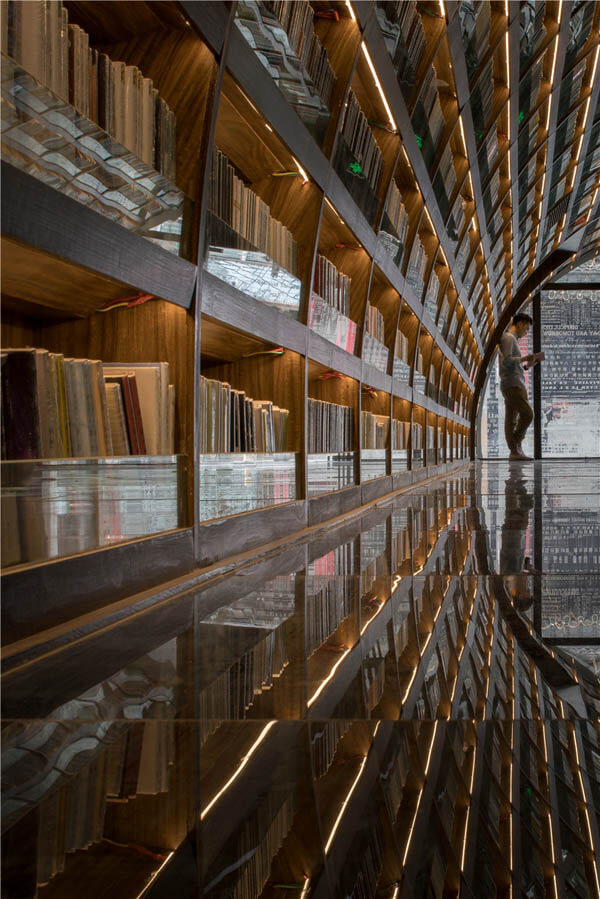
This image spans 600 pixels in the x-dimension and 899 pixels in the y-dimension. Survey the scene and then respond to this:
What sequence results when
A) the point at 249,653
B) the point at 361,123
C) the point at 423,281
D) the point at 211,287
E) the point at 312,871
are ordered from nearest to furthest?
the point at 312,871, the point at 249,653, the point at 211,287, the point at 361,123, the point at 423,281

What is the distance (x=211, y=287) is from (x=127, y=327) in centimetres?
37

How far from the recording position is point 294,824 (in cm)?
68

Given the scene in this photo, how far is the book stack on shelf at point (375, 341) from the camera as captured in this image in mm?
5770

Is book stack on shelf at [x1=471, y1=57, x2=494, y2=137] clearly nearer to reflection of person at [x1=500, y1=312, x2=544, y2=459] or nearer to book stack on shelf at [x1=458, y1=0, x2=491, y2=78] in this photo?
book stack on shelf at [x1=458, y1=0, x2=491, y2=78]

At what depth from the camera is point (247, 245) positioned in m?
3.02

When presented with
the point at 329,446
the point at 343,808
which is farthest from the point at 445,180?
the point at 343,808

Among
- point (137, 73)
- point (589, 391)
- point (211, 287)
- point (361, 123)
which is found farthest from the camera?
point (589, 391)

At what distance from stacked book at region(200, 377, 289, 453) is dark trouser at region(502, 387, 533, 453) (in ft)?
23.2

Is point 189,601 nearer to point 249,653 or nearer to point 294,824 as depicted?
point 249,653

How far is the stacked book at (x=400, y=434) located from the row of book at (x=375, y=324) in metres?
1.27

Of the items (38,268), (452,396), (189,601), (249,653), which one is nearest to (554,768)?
(249,653)

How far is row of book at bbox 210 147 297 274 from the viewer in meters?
2.86

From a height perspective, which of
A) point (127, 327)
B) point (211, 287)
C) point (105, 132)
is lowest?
point (127, 327)

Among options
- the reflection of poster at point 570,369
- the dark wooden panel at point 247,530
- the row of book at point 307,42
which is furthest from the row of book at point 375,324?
the reflection of poster at point 570,369
